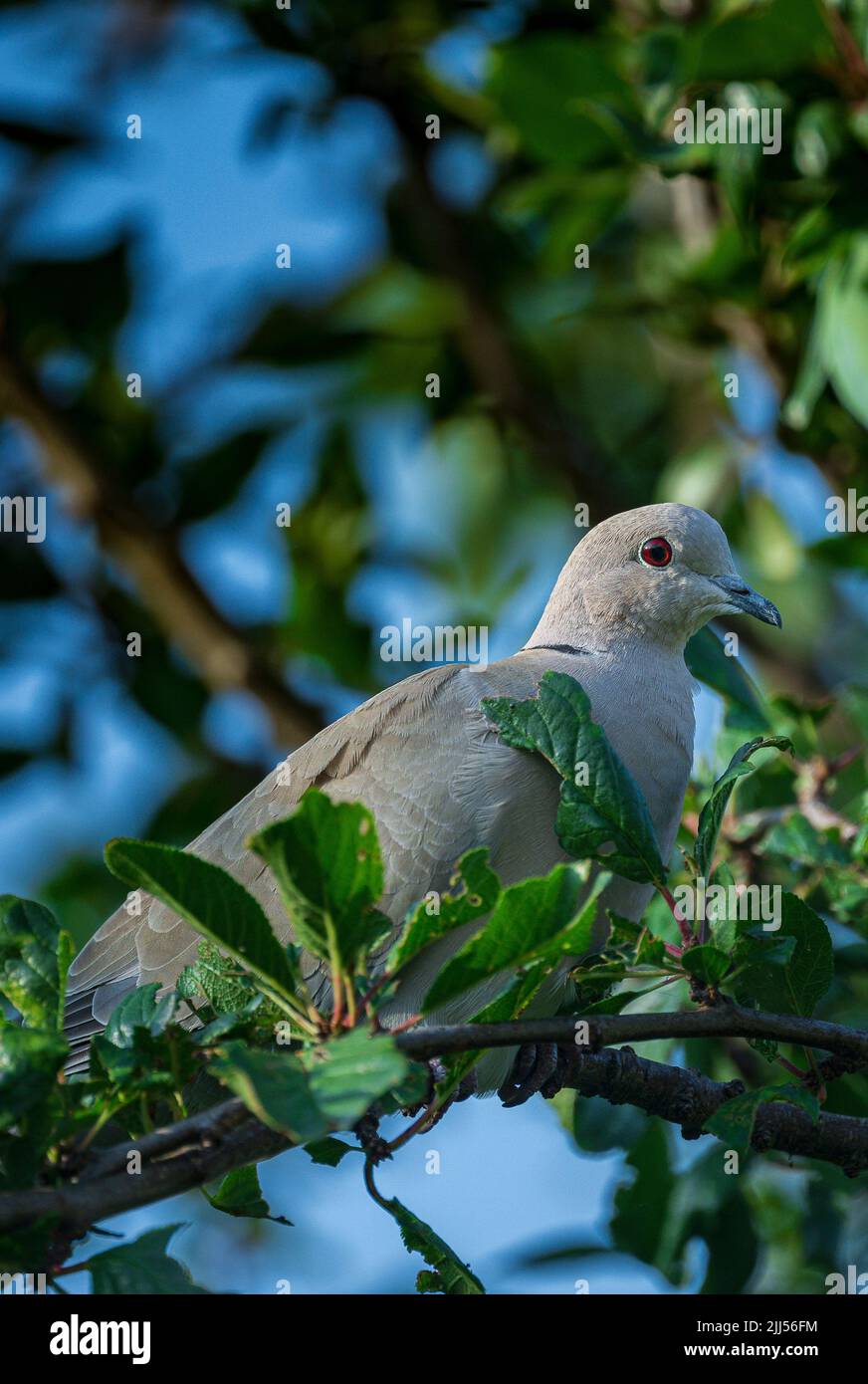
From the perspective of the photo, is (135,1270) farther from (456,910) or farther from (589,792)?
(589,792)

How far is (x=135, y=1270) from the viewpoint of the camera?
1.83 meters

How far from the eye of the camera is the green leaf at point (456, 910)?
1834 mm

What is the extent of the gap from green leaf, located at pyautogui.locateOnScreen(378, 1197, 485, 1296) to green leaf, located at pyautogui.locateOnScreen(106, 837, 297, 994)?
528 mm

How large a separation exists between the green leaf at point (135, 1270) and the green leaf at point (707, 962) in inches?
30.3

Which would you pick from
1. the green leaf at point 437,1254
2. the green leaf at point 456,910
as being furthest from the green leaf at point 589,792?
the green leaf at point 437,1254

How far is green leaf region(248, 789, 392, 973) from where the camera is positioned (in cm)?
175

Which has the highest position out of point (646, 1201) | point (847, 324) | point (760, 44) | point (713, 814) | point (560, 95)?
point (560, 95)

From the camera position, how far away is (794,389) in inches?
164

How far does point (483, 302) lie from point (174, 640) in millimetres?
1446

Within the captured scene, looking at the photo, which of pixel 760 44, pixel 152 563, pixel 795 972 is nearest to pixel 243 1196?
pixel 795 972

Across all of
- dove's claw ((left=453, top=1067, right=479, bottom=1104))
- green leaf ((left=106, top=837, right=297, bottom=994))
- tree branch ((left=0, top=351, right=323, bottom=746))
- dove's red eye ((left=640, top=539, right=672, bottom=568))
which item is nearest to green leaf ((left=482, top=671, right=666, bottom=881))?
green leaf ((left=106, top=837, right=297, bottom=994))

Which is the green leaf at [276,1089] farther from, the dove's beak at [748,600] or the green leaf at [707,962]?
the dove's beak at [748,600]

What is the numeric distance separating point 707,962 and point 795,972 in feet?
1.14

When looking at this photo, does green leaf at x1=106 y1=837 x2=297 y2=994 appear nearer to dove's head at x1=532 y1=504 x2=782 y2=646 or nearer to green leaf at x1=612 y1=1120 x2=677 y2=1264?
dove's head at x1=532 y1=504 x2=782 y2=646
